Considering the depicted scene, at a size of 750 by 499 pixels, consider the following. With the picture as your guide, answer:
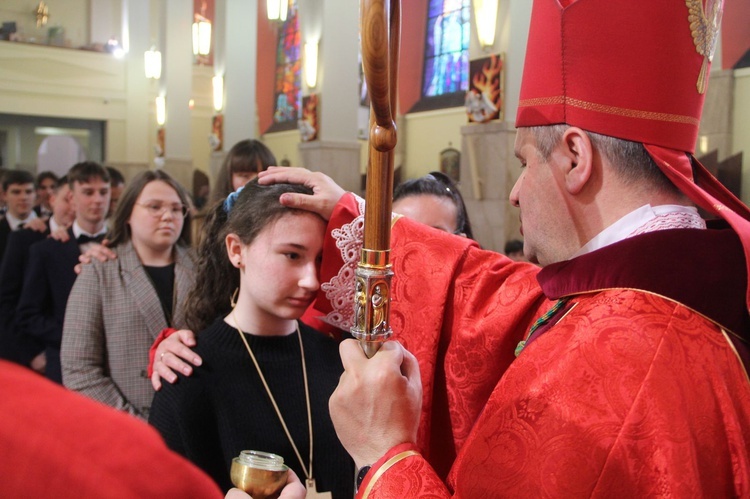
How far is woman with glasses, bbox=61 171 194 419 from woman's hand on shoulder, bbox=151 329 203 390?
675 mm

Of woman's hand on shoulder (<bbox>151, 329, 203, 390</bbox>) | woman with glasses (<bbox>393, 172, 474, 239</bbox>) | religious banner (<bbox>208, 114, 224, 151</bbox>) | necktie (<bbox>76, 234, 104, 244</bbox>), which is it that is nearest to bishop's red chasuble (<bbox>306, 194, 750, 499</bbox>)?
woman's hand on shoulder (<bbox>151, 329, 203, 390</bbox>)

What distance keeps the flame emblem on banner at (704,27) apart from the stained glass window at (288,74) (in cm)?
1429

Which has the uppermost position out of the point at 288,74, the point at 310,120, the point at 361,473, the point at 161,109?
the point at 288,74

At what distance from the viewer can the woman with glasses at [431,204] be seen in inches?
111

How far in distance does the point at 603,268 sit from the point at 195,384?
1.03 meters

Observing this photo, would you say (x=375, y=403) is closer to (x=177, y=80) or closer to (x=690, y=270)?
(x=690, y=270)

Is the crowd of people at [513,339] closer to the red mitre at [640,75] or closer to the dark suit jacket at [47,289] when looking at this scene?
the red mitre at [640,75]

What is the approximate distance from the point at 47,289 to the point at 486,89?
5059 millimetres

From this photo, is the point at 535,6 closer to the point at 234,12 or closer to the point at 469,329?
the point at 469,329

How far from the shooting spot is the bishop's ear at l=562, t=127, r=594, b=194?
4.17ft

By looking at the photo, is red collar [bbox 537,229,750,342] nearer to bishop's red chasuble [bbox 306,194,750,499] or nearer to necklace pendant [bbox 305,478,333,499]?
bishop's red chasuble [bbox 306,194,750,499]

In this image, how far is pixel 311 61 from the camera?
948 centimetres

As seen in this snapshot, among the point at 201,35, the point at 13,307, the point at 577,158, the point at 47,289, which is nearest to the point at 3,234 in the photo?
the point at 13,307

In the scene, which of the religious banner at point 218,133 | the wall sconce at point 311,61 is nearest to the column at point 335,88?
the wall sconce at point 311,61
